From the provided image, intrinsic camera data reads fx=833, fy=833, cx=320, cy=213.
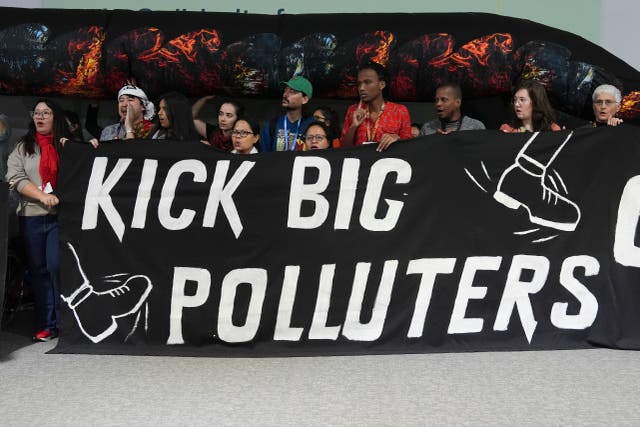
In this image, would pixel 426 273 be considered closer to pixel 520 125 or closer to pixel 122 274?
pixel 520 125

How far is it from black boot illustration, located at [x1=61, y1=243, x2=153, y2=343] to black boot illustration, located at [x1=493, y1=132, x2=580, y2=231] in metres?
2.32

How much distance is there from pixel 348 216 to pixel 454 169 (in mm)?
730

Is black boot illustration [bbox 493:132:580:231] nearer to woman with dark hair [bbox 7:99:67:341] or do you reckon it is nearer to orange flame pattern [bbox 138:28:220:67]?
orange flame pattern [bbox 138:28:220:67]

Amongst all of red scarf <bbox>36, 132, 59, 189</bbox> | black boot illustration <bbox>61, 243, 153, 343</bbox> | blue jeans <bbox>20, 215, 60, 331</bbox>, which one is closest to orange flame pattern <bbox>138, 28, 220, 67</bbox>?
red scarf <bbox>36, 132, 59, 189</bbox>

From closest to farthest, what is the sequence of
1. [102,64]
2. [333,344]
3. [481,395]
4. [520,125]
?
[481,395] → [333,344] → [520,125] → [102,64]

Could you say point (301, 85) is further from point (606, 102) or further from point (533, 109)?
point (606, 102)

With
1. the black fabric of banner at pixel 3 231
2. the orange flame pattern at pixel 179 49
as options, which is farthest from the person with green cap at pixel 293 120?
the black fabric of banner at pixel 3 231

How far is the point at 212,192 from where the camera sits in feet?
16.9

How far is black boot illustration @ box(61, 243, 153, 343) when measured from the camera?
5152 millimetres

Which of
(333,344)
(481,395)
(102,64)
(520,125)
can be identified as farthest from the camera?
(102,64)

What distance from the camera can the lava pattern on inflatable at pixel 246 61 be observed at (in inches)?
259

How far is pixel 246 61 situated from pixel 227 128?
2.79 ft

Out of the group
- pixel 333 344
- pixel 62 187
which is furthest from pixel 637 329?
pixel 62 187

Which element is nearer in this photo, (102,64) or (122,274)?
(122,274)
